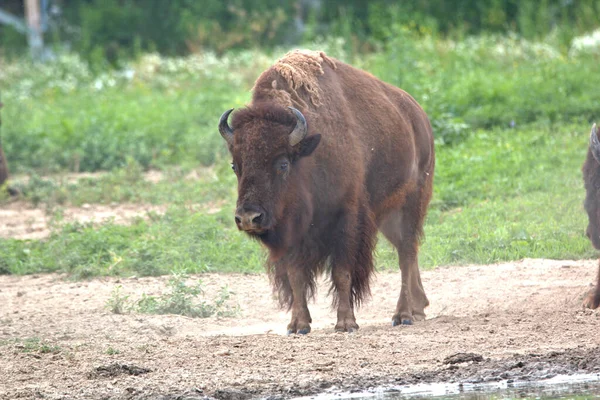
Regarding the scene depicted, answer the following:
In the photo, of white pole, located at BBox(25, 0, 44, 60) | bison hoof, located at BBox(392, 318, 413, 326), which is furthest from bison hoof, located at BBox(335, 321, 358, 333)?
white pole, located at BBox(25, 0, 44, 60)

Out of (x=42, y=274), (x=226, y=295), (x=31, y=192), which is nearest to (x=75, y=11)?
(x=31, y=192)

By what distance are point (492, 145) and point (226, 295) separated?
6.52 metres

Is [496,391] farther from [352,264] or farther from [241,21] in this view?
[241,21]

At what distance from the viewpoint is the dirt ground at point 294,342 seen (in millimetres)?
6422

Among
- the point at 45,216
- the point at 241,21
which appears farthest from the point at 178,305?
A: the point at 241,21

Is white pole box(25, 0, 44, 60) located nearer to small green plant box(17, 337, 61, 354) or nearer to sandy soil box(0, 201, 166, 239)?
sandy soil box(0, 201, 166, 239)

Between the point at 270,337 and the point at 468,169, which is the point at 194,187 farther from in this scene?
the point at 270,337

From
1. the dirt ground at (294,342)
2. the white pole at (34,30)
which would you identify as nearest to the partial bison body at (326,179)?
the dirt ground at (294,342)

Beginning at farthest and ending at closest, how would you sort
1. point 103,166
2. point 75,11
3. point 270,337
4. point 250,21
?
point 75,11 < point 250,21 < point 103,166 < point 270,337

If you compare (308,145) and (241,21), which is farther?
(241,21)

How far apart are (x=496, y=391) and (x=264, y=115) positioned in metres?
2.64

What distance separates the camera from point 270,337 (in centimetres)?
758

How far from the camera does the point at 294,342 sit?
729 centimetres

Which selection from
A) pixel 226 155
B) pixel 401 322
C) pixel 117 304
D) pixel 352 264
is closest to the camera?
pixel 352 264
